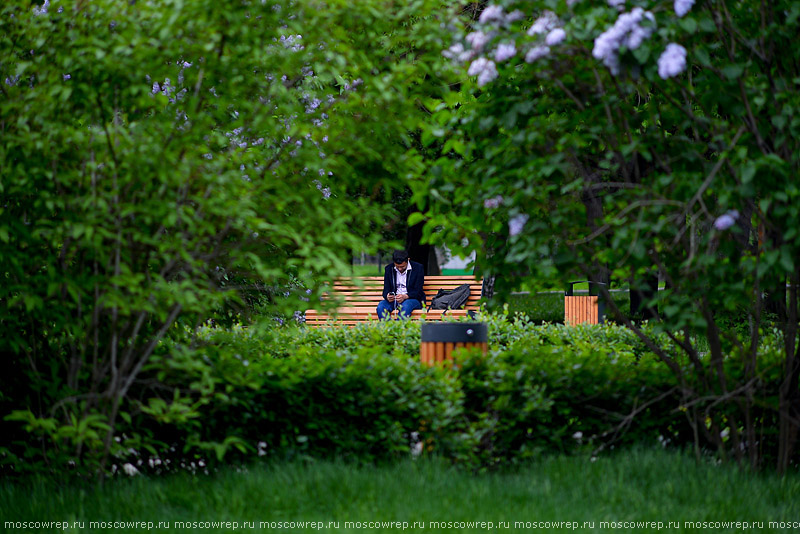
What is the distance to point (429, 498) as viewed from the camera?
4715 mm

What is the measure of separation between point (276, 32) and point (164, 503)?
2.70m

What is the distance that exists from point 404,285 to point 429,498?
10.8 metres

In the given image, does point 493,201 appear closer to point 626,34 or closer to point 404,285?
point 626,34

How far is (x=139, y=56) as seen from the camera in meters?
4.60

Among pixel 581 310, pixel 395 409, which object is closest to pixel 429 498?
pixel 395 409

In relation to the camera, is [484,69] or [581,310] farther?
[581,310]

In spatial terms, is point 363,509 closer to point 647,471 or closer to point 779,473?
point 647,471

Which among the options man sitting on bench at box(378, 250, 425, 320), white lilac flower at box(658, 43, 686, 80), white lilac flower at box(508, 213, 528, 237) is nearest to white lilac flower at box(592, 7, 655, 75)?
white lilac flower at box(658, 43, 686, 80)

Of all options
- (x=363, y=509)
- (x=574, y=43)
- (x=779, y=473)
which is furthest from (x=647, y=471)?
(x=574, y=43)

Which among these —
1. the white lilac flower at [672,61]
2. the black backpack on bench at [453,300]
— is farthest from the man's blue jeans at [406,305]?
the white lilac flower at [672,61]

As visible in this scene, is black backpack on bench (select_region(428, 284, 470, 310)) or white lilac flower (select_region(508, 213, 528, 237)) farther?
black backpack on bench (select_region(428, 284, 470, 310))

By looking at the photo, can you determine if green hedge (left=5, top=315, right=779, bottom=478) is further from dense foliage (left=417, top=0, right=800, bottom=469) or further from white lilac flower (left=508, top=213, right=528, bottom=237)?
white lilac flower (left=508, top=213, right=528, bottom=237)

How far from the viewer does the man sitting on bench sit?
15.0m

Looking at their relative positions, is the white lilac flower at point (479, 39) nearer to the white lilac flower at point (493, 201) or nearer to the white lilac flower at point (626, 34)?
the white lilac flower at point (626, 34)
